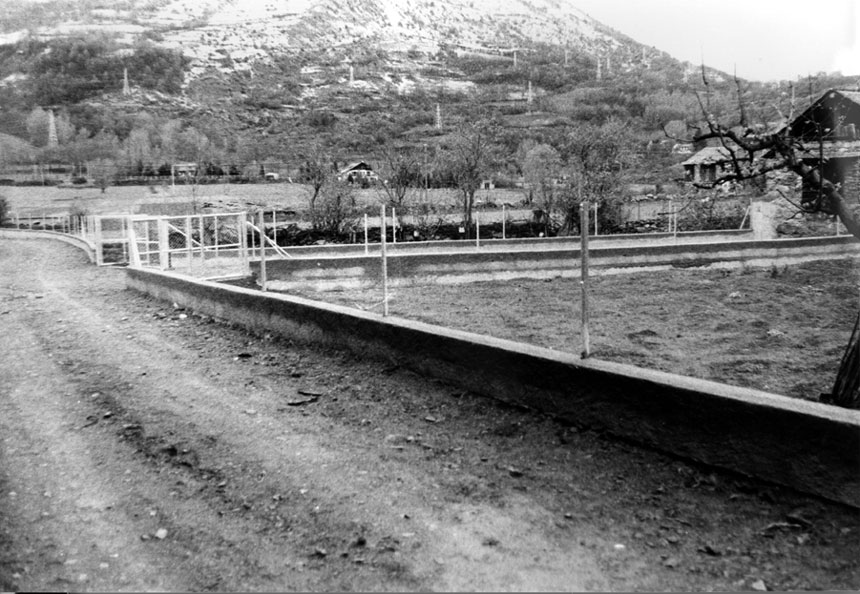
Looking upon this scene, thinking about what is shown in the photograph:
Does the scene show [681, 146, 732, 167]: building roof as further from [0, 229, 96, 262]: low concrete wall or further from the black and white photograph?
[0, 229, 96, 262]: low concrete wall


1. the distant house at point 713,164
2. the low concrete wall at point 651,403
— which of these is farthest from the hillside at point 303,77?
the low concrete wall at point 651,403

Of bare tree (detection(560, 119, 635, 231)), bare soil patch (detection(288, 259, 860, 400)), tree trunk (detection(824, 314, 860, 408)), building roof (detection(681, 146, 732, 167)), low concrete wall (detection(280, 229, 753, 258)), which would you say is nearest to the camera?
tree trunk (detection(824, 314, 860, 408))

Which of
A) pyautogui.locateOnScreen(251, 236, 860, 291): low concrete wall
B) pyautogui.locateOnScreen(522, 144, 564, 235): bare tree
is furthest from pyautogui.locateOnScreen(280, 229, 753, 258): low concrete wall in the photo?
pyautogui.locateOnScreen(522, 144, 564, 235): bare tree

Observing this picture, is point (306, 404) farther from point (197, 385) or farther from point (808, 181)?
point (808, 181)

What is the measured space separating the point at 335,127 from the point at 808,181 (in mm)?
55904

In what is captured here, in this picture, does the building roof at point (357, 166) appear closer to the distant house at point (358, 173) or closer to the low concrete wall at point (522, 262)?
the distant house at point (358, 173)

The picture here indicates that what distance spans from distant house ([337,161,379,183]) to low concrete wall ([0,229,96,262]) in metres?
9.96

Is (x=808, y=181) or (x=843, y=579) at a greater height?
(x=808, y=181)

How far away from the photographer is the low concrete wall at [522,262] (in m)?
15.2

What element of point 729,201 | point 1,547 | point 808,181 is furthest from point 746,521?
point 729,201

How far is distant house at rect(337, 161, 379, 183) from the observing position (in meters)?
33.8

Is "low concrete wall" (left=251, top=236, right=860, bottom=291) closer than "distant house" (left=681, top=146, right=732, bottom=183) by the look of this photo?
No

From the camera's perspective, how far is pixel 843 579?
3.12 meters

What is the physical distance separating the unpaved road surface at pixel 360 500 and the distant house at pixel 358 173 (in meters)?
26.0
